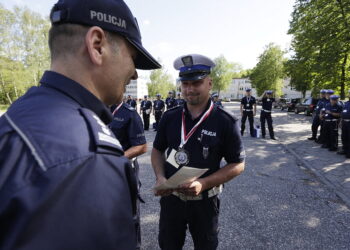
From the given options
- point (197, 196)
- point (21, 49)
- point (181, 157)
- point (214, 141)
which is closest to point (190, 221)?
point (197, 196)

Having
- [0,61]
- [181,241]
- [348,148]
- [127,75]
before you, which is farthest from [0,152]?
[0,61]

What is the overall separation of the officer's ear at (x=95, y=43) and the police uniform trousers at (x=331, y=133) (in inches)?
373

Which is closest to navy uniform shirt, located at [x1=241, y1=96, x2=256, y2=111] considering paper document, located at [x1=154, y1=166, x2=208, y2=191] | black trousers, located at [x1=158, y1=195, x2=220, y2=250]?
black trousers, located at [x1=158, y1=195, x2=220, y2=250]

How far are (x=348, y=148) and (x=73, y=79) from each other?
8845mm

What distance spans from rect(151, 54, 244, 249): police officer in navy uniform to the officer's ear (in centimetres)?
127

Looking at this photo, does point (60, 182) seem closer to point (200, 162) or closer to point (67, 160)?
point (67, 160)

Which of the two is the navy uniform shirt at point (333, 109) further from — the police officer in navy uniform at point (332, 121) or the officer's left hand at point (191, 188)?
the officer's left hand at point (191, 188)

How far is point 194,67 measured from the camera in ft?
7.36

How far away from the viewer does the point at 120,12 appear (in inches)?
36.1

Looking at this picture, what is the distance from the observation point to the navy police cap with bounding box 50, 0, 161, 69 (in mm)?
831

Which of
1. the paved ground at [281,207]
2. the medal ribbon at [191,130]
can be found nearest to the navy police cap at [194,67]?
the medal ribbon at [191,130]

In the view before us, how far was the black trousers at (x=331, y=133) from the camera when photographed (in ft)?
26.3

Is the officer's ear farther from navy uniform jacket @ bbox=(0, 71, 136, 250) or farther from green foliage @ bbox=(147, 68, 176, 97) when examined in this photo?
green foliage @ bbox=(147, 68, 176, 97)

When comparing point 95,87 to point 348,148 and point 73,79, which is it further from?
point 348,148
